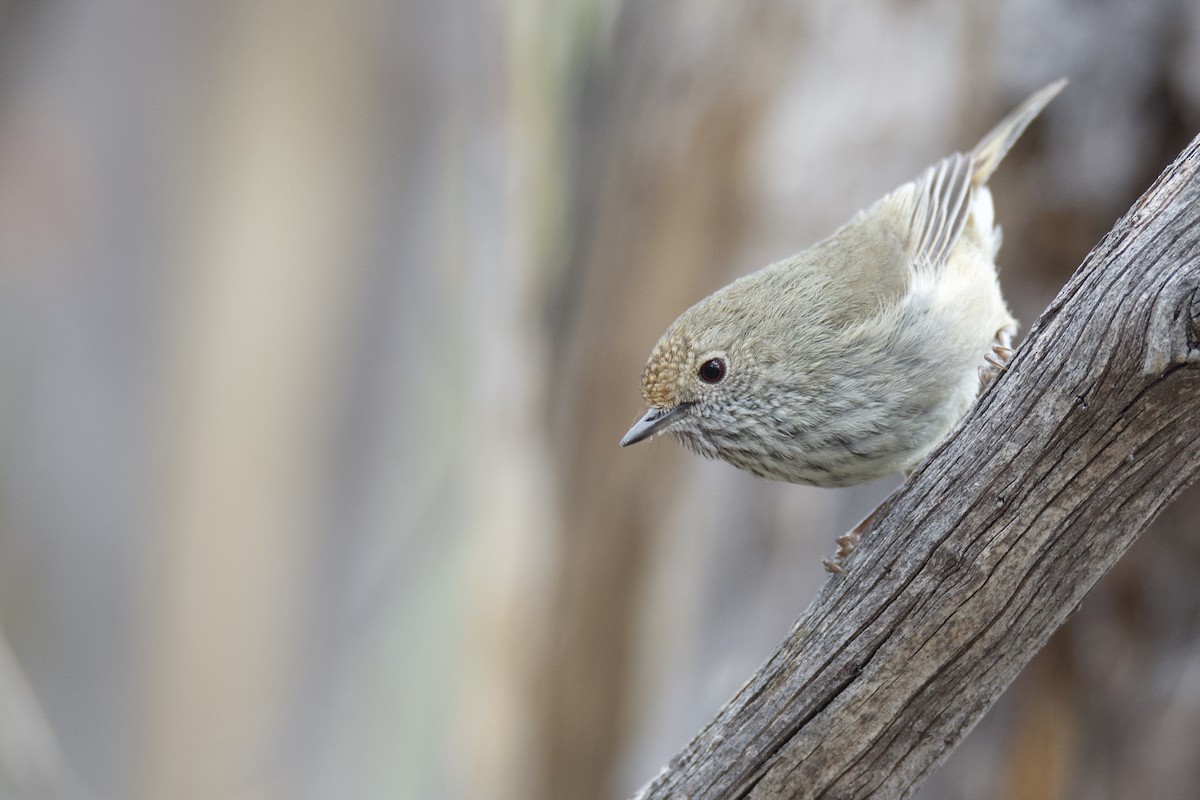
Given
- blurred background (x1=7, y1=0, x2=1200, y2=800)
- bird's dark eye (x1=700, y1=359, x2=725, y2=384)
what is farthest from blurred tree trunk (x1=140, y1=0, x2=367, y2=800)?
bird's dark eye (x1=700, y1=359, x2=725, y2=384)

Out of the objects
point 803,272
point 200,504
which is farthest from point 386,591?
point 803,272

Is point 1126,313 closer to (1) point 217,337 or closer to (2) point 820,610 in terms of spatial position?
(2) point 820,610

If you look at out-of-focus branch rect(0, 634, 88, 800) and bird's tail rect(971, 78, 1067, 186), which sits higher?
out-of-focus branch rect(0, 634, 88, 800)

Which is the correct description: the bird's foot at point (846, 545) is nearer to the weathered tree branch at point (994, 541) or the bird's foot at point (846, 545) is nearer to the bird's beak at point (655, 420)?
the weathered tree branch at point (994, 541)

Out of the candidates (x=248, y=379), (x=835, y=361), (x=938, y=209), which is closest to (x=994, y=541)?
(x=835, y=361)

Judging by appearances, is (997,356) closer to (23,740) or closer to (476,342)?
(476,342)

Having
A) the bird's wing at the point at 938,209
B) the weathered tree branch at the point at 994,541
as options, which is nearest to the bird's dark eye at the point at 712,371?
the bird's wing at the point at 938,209

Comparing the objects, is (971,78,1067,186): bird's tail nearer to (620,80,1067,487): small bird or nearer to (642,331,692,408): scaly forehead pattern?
(620,80,1067,487): small bird
